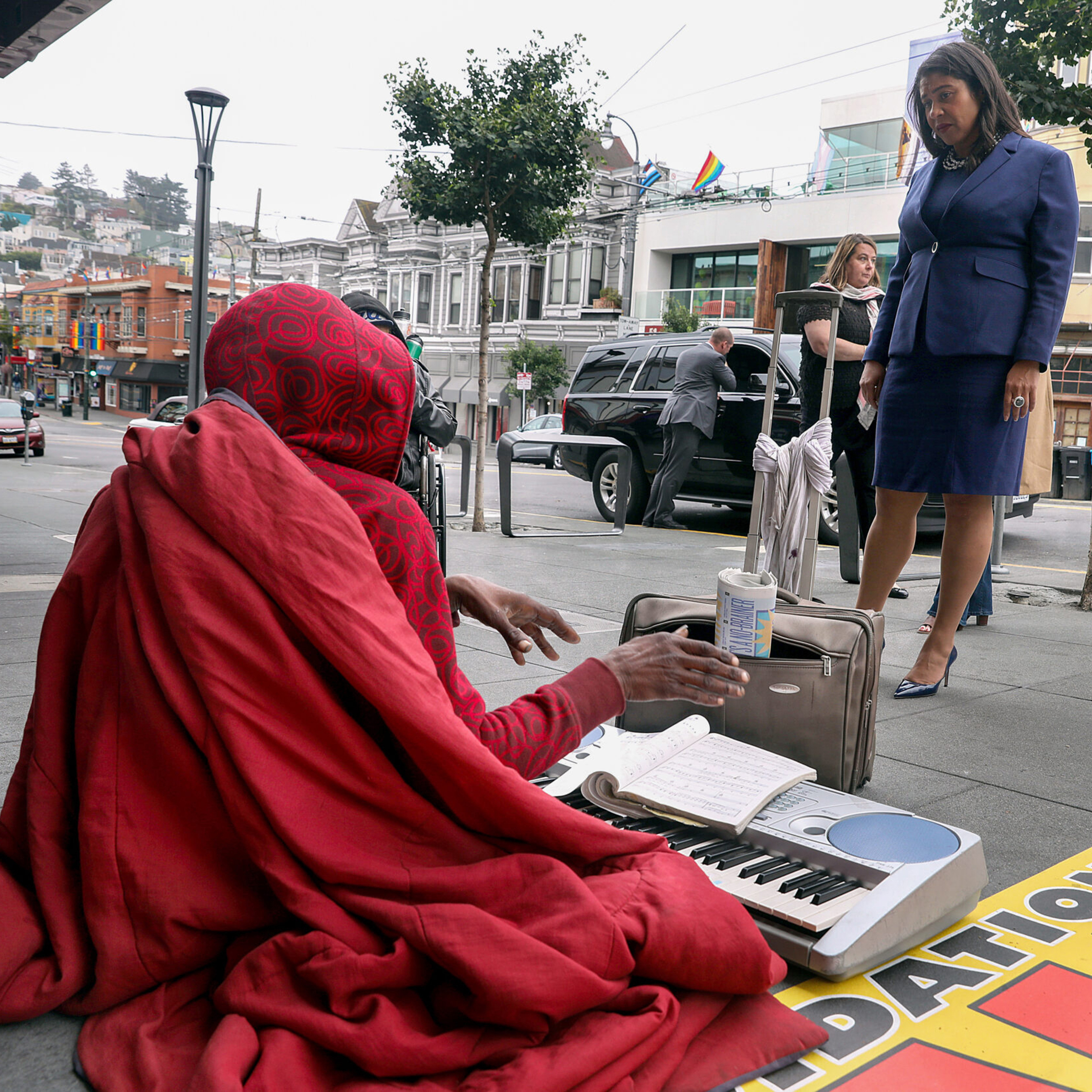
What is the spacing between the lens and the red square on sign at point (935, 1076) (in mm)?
1475

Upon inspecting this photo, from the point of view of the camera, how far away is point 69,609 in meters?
1.65

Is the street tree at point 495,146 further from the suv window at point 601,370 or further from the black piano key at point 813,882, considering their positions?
the black piano key at point 813,882

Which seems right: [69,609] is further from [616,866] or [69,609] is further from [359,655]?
[616,866]

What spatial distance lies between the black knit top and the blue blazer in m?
1.20

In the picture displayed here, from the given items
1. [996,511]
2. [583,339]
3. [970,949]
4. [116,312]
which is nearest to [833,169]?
[583,339]

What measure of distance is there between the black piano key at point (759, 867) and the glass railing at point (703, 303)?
30.4 metres

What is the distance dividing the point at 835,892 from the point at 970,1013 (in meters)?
0.31

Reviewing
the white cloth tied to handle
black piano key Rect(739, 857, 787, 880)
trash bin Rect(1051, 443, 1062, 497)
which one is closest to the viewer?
black piano key Rect(739, 857, 787, 880)

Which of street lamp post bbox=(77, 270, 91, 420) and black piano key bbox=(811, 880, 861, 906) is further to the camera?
street lamp post bbox=(77, 270, 91, 420)

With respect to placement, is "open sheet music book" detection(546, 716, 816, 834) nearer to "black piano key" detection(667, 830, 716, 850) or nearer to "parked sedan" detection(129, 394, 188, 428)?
"black piano key" detection(667, 830, 716, 850)

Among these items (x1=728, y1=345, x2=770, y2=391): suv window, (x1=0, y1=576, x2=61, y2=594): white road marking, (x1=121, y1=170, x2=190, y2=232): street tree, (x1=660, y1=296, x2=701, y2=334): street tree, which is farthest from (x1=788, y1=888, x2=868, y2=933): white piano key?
(x1=121, y1=170, x2=190, y2=232): street tree

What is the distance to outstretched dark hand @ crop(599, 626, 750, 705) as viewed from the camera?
1752 millimetres

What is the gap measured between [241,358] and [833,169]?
3154 cm

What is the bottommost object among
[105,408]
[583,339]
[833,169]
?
[105,408]
